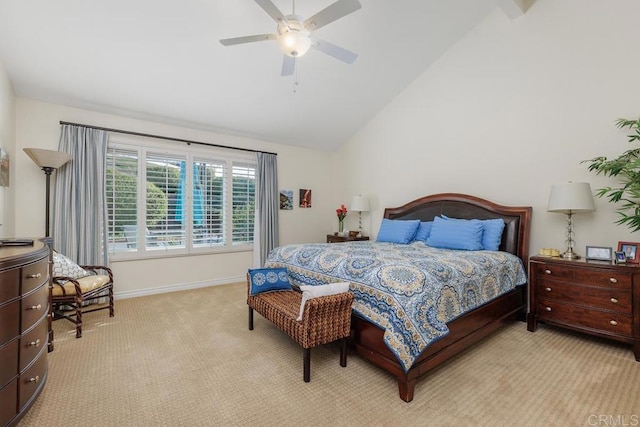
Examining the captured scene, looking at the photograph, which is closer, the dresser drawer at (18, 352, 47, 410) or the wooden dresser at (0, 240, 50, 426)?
the wooden dresser at (0, 240, 50, 426)

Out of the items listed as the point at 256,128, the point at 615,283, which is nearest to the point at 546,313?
the point at 615,283

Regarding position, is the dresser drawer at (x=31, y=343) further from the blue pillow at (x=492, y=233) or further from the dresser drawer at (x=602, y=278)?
the dresser drawer at (x=602, y=278)

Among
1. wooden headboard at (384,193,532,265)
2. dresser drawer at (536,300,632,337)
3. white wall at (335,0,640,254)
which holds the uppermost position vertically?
white wall at (335,0,640,254)

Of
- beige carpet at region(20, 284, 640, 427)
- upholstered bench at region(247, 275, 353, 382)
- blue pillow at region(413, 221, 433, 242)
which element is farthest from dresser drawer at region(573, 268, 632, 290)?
upholstered bench at region(247, 275, 353, 382)

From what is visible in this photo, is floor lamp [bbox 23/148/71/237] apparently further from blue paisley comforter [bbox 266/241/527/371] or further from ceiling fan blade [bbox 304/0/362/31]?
ceiling fan blade [bbox 304/0/362/31]

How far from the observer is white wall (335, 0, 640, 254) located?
9.70 ft

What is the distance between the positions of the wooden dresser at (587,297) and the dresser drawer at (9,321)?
4.10 m

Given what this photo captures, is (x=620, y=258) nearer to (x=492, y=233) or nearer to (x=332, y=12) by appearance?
(x=492, y=233)

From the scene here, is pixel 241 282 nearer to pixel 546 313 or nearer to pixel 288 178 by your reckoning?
pixel 288 178

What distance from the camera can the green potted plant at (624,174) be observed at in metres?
2.61

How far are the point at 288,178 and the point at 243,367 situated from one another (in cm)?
382

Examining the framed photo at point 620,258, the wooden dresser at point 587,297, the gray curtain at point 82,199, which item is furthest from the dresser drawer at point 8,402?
the framed photo at point 620,258

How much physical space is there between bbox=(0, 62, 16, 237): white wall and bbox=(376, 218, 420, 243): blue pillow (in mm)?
4336

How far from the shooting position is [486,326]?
2688 mm
